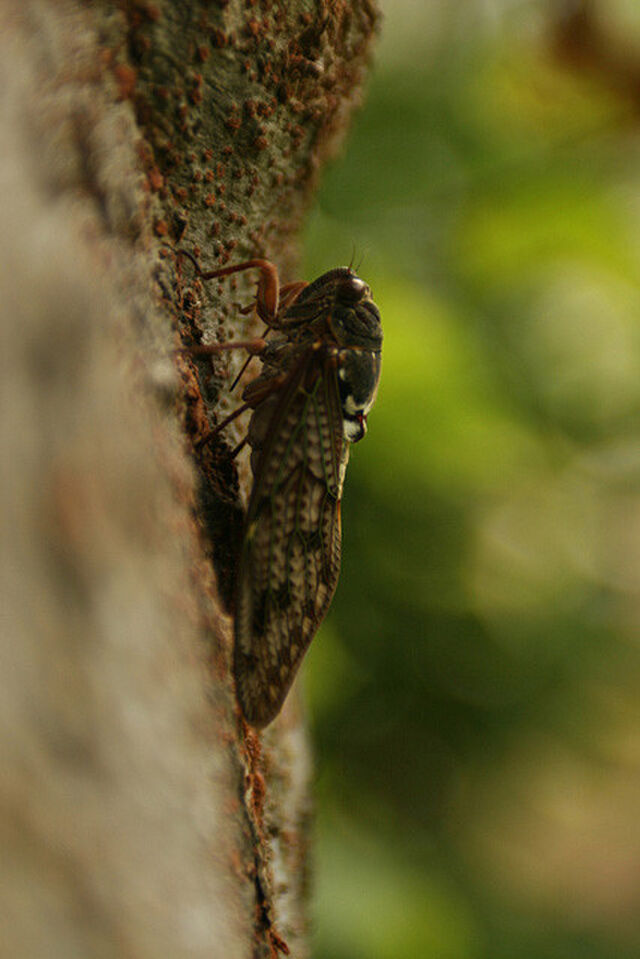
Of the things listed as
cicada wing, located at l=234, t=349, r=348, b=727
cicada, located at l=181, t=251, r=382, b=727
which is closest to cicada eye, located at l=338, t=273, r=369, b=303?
cicada, located at l=181, t=251, r=382, b=727

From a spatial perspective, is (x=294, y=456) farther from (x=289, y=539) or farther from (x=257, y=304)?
(x=257, y=304)

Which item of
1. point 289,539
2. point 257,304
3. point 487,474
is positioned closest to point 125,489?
point 289,539

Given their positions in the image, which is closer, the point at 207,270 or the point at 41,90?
the point at 41,90

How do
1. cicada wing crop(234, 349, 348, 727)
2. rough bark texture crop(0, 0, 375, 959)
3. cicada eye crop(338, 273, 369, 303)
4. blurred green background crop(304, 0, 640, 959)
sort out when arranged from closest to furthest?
1. rough bark texture crop(0, 0, 375, 959)
2. cicada wing crop(234, 349, 348, 727)
3. cicada eye crop(338, 273, 369, 303)
4. blurred green background crop(304, 0, 640, 959)

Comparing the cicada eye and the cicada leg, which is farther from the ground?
the cicada eye

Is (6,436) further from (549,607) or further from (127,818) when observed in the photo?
(549,607)

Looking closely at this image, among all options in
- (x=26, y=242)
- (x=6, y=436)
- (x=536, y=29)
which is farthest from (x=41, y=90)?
(x=536, y=29)

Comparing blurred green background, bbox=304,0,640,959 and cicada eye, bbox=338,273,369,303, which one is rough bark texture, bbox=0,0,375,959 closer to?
cicada eye, bbox=338,273,369,303
